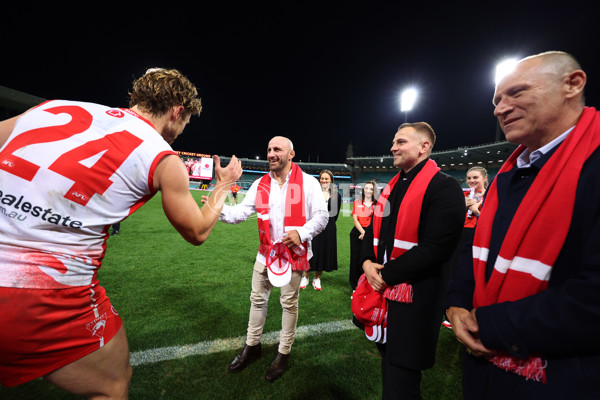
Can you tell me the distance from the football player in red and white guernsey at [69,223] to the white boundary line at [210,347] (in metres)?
1.54

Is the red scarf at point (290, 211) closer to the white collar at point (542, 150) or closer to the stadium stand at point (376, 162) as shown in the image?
the white collar at point (542, 150)

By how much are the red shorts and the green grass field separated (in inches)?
53.6

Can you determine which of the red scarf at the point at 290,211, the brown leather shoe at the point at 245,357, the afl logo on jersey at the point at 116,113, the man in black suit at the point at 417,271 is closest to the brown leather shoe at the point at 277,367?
the brown leather shoe at the point at 245,357

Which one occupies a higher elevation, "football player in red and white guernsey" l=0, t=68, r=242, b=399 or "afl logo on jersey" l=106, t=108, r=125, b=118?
"afl logo on jersey" l=106, t=108, r=125, b=118

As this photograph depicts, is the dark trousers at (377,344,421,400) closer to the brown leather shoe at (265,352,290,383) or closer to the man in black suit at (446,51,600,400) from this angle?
the man in black suit at (446,51,600,400)

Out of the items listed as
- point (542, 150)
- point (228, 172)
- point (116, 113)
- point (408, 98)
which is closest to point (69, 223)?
point (116, 113)

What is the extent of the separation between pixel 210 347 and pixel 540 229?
9.60 feet

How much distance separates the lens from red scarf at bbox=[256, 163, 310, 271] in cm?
257

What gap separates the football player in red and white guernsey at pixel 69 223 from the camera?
950 mm

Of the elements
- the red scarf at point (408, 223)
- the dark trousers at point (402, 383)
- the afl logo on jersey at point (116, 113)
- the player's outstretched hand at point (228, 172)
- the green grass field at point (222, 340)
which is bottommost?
the green grass field at point (222, 340)

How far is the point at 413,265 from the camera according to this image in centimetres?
156

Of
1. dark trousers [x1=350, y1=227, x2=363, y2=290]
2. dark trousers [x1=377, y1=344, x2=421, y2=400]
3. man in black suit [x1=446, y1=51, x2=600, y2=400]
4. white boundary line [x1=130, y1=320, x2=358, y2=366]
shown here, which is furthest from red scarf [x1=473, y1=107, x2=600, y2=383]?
dark trousers [x1=350, y1=227, x2=363, y2=290]

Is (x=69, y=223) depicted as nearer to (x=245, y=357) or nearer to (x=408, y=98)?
(x=245, y=357)

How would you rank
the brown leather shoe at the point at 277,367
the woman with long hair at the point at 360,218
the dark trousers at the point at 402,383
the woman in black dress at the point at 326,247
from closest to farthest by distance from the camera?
the dark trousers at the point at 402,383 < the brown leather shoe at the point at 277,367 < the woman with long hair at the point at 360,218 < the woman in black dress at the point at 326,247
